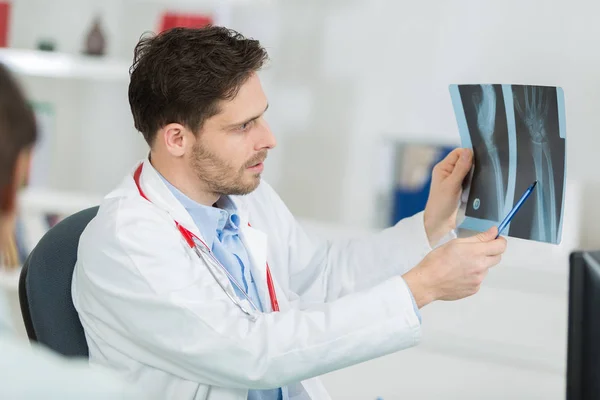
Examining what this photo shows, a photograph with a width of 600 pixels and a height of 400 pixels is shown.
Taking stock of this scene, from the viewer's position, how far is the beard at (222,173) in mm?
1562

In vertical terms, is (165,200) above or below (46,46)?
below

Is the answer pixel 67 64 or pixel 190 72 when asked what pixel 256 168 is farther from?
pixel 67 64

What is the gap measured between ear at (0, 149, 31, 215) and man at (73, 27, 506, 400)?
1.56ft

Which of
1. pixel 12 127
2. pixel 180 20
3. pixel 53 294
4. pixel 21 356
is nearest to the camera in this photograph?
pixel 21 356

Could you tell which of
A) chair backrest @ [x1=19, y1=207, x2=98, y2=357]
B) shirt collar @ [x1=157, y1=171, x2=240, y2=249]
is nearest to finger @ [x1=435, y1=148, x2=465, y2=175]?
shirt collar @ [x1=157, y1=171, x2=240, y2=249]

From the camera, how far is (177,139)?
5.15ft

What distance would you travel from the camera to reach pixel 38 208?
10.2 ft

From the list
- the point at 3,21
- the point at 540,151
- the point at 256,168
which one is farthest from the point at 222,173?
the point at 3,21

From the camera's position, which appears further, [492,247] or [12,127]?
[492,247]

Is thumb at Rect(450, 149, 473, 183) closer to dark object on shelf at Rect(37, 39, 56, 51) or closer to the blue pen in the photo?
the blue pen

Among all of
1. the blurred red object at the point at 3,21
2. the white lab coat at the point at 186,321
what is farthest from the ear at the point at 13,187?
the blurred red object at the point at 3,21

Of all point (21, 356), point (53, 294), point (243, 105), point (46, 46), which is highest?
point (46, 46)

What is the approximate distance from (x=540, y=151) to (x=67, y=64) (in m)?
2.20

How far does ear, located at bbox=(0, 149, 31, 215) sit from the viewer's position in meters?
0.86
